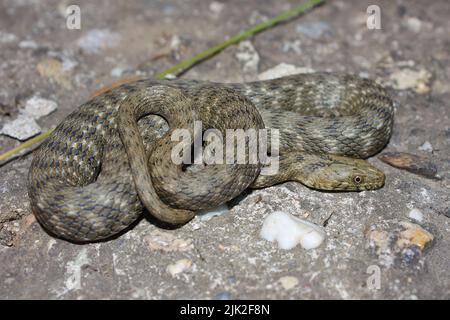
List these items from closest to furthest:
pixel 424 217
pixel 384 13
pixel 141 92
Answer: pixel 424 217
pixel 141 92
pixel 384 13

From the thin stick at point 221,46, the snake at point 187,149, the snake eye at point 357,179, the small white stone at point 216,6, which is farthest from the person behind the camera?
the small white stone at point 216,6

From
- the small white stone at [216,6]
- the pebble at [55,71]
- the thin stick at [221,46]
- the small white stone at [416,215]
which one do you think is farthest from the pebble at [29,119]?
the small white stone at [416,215]

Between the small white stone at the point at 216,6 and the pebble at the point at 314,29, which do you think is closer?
the pebble at the point at 314,29

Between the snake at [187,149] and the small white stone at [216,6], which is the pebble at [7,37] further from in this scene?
the small white stone at [216,6]

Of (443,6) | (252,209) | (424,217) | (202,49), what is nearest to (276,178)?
(252,209)

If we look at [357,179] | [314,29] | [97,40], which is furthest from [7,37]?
[357,179]

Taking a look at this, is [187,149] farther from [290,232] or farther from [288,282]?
[288,282]

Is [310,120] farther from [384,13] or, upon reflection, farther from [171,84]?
[384,13]
